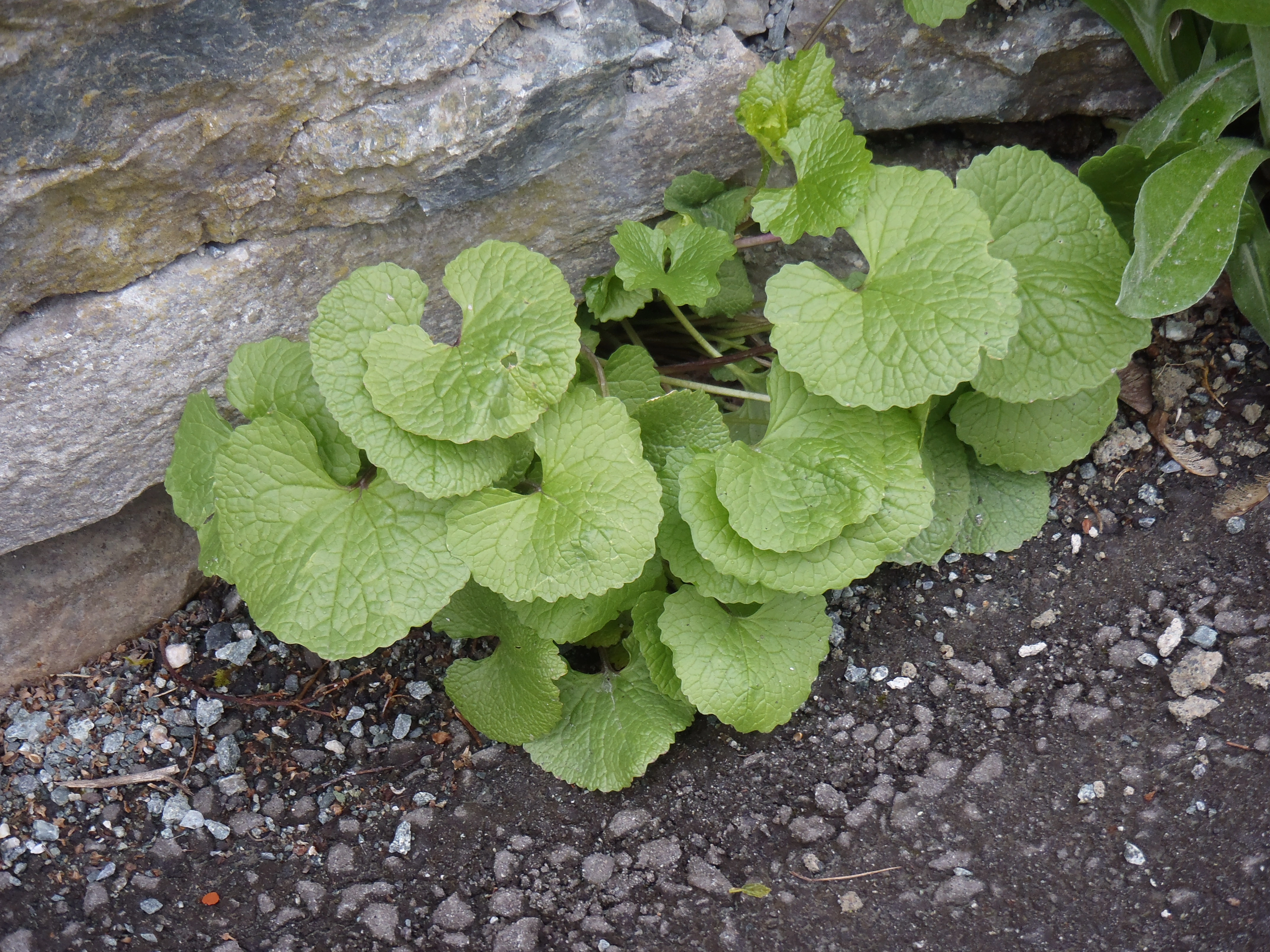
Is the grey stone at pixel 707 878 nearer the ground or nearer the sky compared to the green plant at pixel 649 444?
nearer the ground

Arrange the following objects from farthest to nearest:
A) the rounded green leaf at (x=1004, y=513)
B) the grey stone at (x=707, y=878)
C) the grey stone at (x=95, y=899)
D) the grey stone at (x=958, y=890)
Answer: the rounded green leaf at (x=1004, y=513), the grey stone at (x=95, y=899), the grey stone at (x=707, y=878), the grey stone at (x=958, y=890)

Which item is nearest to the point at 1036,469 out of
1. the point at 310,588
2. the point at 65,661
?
the point at 310,588

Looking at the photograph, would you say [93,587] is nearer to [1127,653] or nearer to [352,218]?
[352,218]

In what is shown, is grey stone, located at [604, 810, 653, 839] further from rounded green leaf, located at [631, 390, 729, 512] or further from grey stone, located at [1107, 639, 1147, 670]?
grey stone, located at [1107, 639, 1147, 670]

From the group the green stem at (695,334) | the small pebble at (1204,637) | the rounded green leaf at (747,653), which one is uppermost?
the green stem at (695,334)

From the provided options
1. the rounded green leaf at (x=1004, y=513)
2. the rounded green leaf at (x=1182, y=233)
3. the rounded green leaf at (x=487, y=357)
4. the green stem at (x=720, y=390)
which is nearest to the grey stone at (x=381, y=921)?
the rounded green leaf at (x=487, y=357)

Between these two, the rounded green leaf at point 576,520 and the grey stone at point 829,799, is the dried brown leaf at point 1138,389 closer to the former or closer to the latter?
the grey stone at point 829,799

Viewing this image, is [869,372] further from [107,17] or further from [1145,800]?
[107,17]
